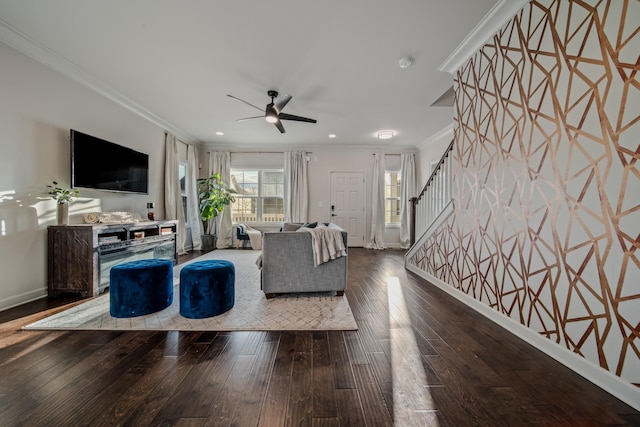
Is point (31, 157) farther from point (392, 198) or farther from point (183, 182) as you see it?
point (392, 198)

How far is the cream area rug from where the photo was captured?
2037 millimetres

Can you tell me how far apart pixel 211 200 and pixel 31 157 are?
3.24m

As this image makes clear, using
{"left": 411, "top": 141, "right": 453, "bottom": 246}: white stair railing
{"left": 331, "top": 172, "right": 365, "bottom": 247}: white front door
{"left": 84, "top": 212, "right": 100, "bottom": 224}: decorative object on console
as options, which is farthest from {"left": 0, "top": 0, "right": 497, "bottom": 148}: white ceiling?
{"left": 331, "top": 172, "right": 365, "bottom": 247}: white front door

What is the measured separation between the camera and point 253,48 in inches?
98.6

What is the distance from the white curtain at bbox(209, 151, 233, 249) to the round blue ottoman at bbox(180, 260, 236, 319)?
4088 mm

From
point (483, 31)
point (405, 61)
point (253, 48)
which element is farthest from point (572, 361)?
point (253, 48)

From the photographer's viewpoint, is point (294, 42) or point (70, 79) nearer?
A: point (294, 42)

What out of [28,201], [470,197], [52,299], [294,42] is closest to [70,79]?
[28,201]

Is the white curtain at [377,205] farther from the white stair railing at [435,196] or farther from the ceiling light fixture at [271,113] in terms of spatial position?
the ceiling light fixture at [271,113]

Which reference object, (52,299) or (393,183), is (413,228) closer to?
(393,183)

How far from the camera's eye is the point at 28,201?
2512 millimetres

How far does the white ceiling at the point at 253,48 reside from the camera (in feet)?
6.66

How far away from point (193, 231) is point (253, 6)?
4937 mm

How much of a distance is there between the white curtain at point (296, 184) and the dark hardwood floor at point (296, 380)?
14.4 feet
